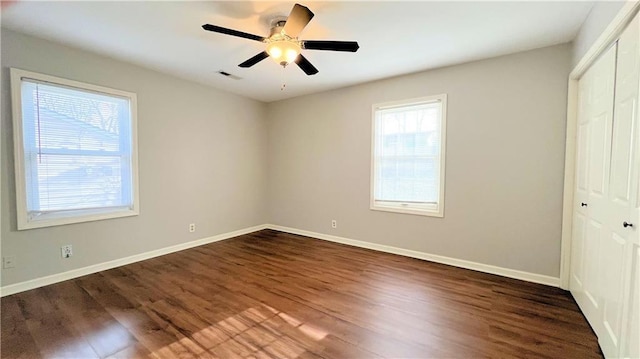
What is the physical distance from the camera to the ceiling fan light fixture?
2296mm

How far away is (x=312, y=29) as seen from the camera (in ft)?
8.26

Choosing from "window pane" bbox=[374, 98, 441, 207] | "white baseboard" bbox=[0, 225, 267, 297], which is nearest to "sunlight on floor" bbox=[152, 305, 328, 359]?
"white baseboard" bbox=[0, 225, 267, 297]

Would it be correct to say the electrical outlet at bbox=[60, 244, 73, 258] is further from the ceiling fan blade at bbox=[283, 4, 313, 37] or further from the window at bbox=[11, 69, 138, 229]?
the ceiling fan blade at bbox=[283, 4, 313, 37]

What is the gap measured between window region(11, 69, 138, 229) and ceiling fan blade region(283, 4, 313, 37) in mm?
2593

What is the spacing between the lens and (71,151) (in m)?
2.99

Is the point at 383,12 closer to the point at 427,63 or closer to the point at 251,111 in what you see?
the point at 427,63

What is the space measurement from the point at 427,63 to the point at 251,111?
10.5 feet

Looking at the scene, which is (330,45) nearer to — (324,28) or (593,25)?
(324,28)

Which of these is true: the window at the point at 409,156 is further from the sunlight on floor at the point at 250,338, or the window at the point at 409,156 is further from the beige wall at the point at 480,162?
the sunlight on floor at the point at 250,338

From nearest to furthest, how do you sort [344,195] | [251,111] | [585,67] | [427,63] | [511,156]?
[585,67] → [511,156] → [427,63] → [344,195] → [251,111]

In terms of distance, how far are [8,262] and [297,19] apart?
11.7 feet

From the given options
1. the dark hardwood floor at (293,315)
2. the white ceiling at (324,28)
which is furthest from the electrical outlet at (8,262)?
the white ceiling at (324,28)

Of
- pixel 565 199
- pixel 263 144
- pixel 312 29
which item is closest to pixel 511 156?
pixel 565 199

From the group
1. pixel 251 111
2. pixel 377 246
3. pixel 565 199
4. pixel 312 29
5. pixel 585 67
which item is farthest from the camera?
pixel 251 111
